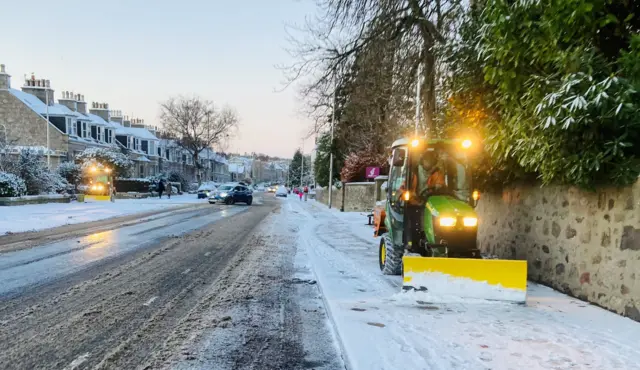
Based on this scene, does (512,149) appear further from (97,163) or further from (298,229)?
(97,163)

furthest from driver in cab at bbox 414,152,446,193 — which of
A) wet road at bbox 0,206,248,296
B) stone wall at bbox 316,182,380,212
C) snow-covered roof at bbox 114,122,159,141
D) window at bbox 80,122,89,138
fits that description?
snow-covered roof at bbox 114,122,159,141

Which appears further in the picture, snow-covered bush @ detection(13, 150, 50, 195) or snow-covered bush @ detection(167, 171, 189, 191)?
snow-covered bush @ detection(167, 171, 189, 191)

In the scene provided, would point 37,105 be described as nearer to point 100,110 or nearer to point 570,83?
point 100,110

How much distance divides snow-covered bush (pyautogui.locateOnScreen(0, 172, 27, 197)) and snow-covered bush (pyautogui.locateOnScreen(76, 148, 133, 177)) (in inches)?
477

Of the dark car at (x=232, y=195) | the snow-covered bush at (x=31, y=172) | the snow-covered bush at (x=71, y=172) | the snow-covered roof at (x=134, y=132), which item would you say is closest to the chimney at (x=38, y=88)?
the snow-covered roof at (x=134, y=132)

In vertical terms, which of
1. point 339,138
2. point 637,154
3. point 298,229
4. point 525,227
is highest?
point 339,138

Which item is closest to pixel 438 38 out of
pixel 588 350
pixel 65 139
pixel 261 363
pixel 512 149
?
pixel 512 149

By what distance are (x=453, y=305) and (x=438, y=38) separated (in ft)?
Answer: 23.9

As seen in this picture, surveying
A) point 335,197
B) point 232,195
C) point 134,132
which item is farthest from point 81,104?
point 335,197

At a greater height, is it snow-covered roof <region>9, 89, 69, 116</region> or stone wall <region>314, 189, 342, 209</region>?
snow-covered roof <region>9, 89, 69, 116</region>

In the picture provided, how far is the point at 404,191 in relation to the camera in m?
7.58

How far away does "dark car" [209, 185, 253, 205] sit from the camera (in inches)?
1382

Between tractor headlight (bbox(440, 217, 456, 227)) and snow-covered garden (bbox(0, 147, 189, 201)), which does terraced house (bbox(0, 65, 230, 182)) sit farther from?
tractor headlight (bbox(440, 217, 456, 227))

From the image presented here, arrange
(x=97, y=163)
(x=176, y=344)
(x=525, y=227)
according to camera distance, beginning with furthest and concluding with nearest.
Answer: (x=97, y=163) → (x=525, y=227) → (x=176, y=344)
